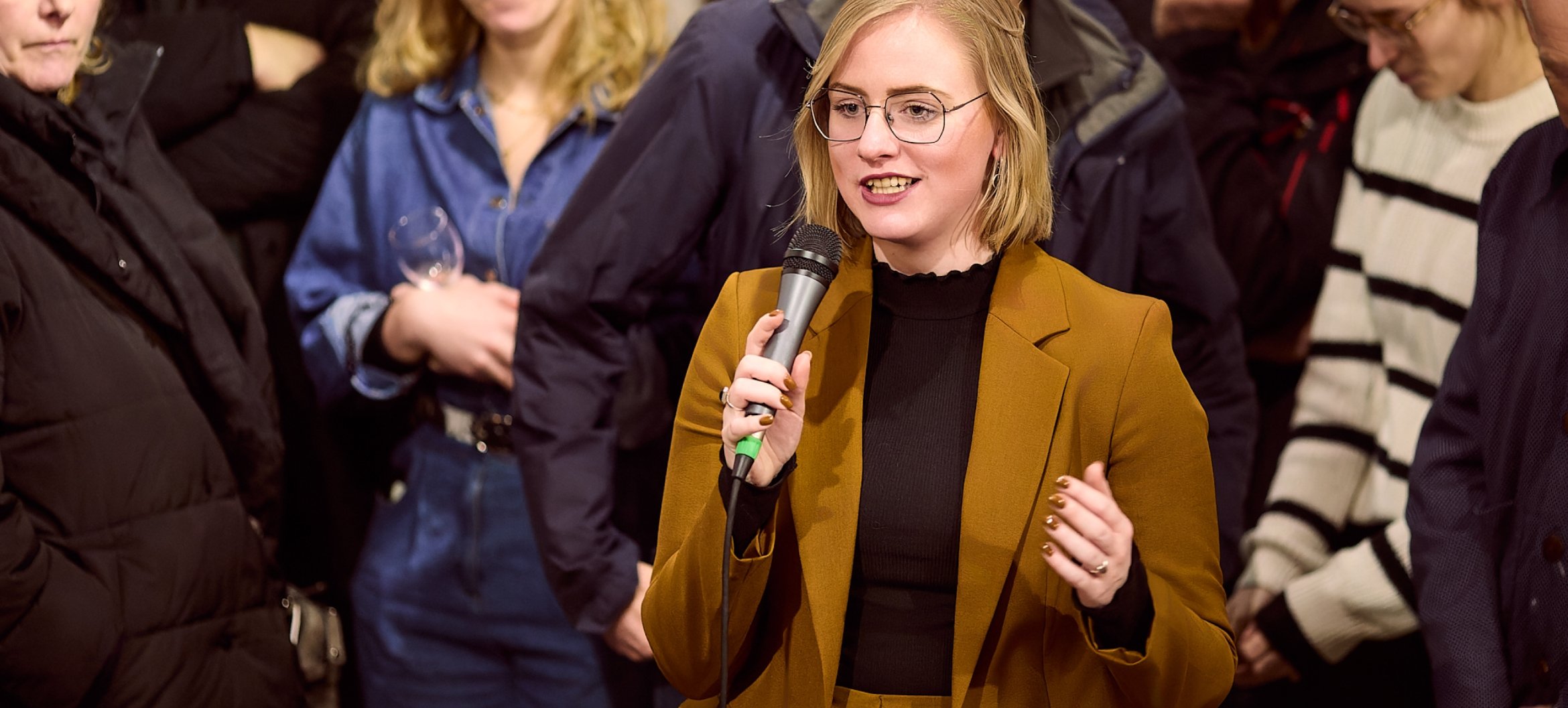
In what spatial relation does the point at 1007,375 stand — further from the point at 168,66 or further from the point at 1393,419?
the point at 168,66

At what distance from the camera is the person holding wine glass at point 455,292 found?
2645mm

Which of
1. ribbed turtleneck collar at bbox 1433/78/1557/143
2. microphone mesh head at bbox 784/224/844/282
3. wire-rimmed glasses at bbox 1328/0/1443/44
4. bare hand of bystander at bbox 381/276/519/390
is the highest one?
wire-rimmed glasses at bbox 1328/0/1443/44

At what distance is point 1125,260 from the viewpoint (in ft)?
7.41

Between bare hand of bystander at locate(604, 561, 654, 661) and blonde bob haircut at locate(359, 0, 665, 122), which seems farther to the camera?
blonde bob haircut at locate(359, 0, 665, 122)

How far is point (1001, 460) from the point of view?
1.64 meters

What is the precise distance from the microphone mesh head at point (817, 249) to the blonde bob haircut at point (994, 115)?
Answer: 5.9 inches

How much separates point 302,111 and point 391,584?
103 cm

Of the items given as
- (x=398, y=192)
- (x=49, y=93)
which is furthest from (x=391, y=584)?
(x=49, y=93)

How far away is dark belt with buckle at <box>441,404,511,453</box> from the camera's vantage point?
8.75 ft

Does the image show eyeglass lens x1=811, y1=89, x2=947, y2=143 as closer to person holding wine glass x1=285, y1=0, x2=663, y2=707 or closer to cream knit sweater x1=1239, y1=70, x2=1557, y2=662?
person holding wine glass x1=285, y1=0, x2=663, y2=707

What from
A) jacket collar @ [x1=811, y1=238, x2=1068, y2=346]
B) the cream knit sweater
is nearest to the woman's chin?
jacket collar @ [x1=811, y1=238, x2=1068, y2=346]

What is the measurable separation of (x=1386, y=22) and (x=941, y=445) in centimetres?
131

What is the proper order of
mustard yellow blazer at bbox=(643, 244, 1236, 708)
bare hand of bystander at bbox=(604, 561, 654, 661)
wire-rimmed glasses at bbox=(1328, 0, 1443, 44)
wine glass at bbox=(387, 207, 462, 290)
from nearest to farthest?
mustard yellow blazer at bbox=(643, 244, 1236, 708)
bare hand of bystander at bbox=(604, 561, 654, 661)
wire-rimmed glasses at bbox=(1328, 0, 1443, 44)
wine glass at bbox=(387, 207, 462, 290)

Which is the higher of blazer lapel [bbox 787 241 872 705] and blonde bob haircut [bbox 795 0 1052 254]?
blonde bob haircut [bbox 795 0 1052 254]
